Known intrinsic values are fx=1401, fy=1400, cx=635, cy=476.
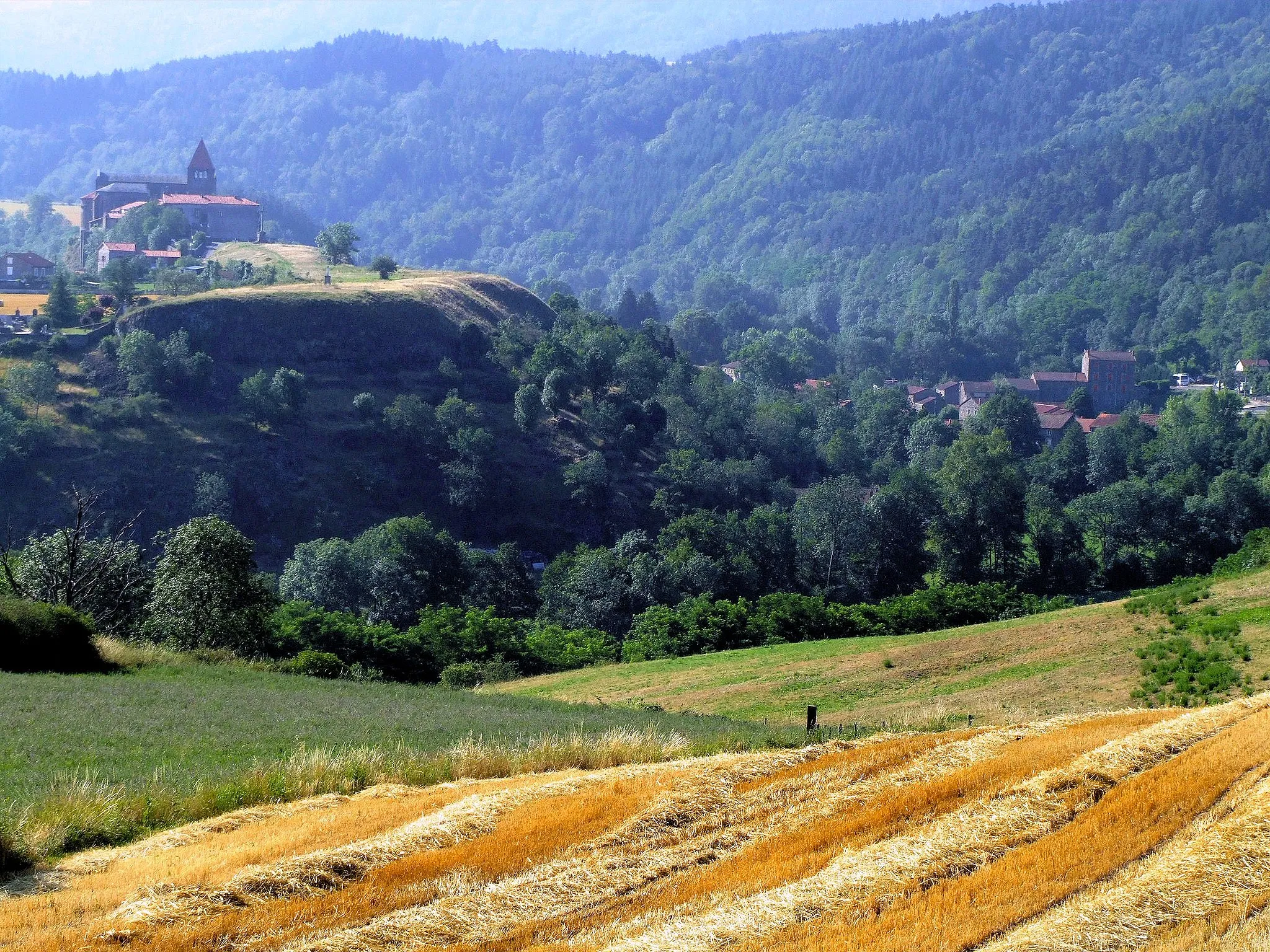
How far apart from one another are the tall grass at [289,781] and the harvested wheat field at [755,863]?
627 millimetres

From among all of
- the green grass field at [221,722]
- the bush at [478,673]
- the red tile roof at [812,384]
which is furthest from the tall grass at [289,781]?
the red tile roof at [812,384]

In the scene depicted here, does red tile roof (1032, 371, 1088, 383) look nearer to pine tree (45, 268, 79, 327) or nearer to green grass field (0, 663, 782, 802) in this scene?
pine tree (45, 268, 79, 327)

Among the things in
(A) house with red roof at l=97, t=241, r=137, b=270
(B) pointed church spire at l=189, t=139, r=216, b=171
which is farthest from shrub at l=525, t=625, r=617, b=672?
(B) pointed church spire at l=189, t=139, r=216, b=171

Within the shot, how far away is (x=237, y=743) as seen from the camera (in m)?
23.4

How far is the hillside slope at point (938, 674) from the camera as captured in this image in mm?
32188

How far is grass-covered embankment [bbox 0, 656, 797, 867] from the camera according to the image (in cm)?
1791

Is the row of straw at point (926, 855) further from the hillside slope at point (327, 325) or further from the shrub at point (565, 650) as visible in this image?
the hillside slope at point (327, 325)

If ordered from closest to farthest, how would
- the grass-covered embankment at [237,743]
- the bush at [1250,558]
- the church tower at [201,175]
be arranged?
the grass-covered embankment at [237,743], the bush at [1250,558], the church tower at [201,175]

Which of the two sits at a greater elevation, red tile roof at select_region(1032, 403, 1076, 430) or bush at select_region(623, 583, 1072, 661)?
red tile roof at select_region(1032, 403, 1076, 430)

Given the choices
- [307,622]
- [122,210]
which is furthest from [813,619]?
[122,210]

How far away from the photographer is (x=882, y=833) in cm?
1484

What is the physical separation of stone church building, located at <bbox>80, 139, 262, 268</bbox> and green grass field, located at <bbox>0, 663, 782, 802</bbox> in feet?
399

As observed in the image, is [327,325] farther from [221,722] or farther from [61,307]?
[221,722]

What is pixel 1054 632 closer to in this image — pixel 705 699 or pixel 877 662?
pixel 877 662
